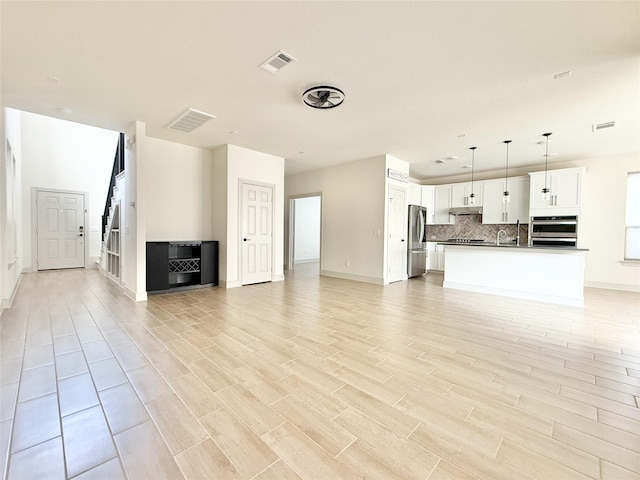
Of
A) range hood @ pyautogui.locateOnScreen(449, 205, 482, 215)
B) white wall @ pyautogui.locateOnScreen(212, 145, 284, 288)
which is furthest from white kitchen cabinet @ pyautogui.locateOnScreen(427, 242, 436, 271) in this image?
white wall @ pyautogui.locateOnScreen(212, 145, 284, 288)

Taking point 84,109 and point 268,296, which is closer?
point 84,109

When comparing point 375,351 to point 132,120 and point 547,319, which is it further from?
point 132,120

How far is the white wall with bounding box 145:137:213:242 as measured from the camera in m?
5.10

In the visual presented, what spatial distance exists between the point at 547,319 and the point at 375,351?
9.16 ft

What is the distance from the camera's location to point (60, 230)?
7266 millimetres

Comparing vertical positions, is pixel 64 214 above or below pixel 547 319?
above

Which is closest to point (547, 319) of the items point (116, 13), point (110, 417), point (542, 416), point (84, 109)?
point (542, 416)

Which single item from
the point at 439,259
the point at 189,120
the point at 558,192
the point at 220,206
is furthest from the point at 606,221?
the point at 189,120

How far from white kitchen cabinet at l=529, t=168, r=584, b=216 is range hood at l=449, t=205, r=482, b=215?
122 cm

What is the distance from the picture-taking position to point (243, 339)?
2.84m

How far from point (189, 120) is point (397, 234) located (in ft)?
15.7

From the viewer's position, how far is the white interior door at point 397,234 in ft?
20.4

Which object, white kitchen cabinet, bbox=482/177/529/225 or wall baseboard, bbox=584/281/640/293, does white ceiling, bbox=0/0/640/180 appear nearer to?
white kitchen cabinet, bbox=482/177/529/225

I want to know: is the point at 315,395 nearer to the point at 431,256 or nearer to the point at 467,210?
the point at 431,256
